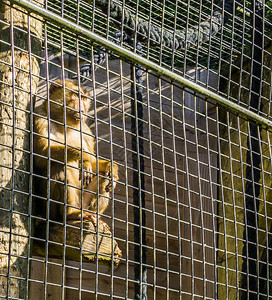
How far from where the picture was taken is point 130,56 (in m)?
1.79

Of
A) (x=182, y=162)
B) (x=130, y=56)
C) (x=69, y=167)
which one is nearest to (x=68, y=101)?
(x=69, y=167)

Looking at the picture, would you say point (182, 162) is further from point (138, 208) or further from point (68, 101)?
point (138, 208)

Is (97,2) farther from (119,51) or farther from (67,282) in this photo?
(67,282)

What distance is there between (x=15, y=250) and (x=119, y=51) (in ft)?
2.74

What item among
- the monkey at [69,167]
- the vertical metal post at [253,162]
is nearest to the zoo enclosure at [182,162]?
the vertical metal post at [253,162]

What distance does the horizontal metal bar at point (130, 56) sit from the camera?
1.54 m

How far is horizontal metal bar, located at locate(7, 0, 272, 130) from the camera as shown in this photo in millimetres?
1544

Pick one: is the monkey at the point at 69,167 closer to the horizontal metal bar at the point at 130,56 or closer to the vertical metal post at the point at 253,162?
the horizontal metal bar at the point at 130,56

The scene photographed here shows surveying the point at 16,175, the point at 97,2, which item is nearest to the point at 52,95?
the point at 97,2

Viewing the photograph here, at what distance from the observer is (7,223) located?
1930 mm

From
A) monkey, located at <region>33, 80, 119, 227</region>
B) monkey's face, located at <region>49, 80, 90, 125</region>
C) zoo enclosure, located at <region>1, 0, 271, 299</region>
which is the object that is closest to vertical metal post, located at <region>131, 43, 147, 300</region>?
zoo enclosure, located at <region>1, 0, 271, 299</region>

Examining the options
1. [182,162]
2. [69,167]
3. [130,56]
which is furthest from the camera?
[182,162]

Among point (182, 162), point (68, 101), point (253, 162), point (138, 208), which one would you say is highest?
point (68, 101)

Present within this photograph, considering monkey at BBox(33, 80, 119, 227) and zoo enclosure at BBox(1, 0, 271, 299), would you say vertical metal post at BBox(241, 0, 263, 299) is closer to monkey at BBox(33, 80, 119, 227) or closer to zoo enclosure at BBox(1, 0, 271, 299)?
zoo enclosure at BBox(1, 0, 271, 299)
